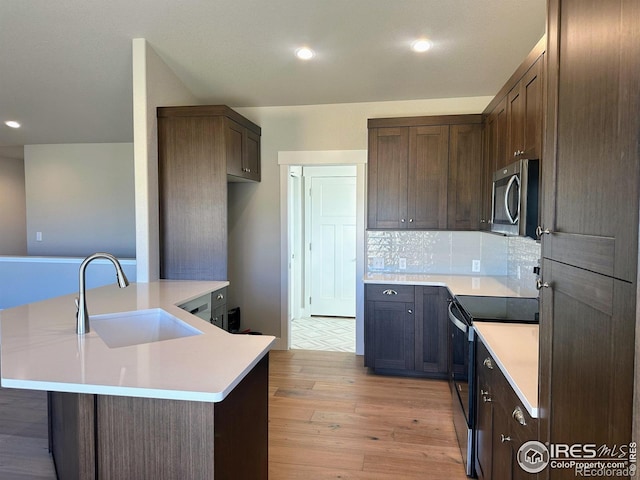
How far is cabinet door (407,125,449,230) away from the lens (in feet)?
12.3

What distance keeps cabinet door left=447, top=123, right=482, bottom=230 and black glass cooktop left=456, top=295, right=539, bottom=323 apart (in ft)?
3.56

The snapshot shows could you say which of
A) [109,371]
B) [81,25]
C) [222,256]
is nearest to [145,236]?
[222,256]

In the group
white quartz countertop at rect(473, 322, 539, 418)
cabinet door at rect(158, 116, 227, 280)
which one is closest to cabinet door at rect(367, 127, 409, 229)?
cabinet door at rect(158, 116, 227, 280)


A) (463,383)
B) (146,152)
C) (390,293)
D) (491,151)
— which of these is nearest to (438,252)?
(390,293)

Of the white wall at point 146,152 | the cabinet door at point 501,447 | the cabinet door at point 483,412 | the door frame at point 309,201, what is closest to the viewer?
the cabinet door at point 501,447

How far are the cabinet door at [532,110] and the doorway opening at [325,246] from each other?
11.6 ft

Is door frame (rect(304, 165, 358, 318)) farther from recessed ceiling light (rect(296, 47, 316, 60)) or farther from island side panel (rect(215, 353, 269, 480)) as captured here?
island side panel (rect(215, 353, 269, 480))

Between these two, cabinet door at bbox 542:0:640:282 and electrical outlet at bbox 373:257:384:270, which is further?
electrical outlet at bbox 373:257:384:270

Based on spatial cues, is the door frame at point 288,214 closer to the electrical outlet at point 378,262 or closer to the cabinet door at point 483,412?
the electrical outlet at point 378,262

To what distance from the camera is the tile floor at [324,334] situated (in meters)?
4.65

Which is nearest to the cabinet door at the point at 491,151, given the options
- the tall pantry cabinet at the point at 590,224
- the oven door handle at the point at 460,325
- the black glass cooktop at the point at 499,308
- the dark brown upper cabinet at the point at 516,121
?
the dark brown upper cabinet at the point at 516,121

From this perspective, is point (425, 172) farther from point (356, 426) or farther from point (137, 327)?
point (137, 327)

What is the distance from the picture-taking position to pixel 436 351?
141 inches

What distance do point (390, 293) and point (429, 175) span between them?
114cm
